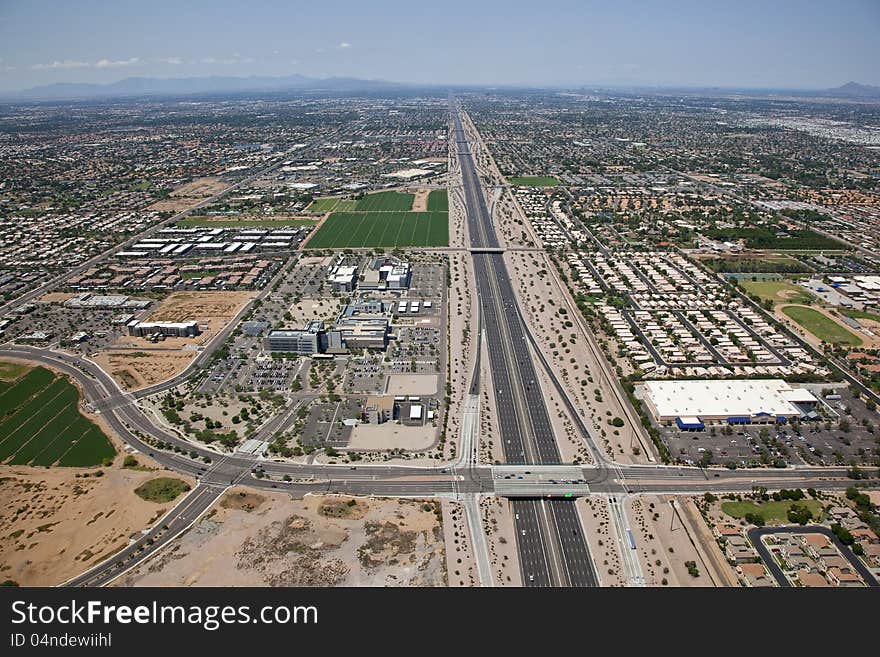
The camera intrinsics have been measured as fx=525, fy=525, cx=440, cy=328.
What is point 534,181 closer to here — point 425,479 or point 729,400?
point 729,400

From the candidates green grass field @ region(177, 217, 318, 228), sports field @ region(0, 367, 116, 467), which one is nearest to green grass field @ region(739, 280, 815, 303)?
green grass field @ region(177, 217, 318, 228)

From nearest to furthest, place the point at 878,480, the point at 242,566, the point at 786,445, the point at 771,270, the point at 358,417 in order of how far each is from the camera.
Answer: the point at 242,566 → the point at 878,480 → the point at 786,445 → the point at 358,417 → the point at 771,270

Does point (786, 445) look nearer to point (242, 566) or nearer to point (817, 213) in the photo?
point (242, 566)

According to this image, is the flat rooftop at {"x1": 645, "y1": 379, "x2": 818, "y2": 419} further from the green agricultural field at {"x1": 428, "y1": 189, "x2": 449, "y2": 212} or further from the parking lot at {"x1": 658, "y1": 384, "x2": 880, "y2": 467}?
the green agricultural field at {"x1": 428, "y1": 189, "x2": 449, "y2": 212}

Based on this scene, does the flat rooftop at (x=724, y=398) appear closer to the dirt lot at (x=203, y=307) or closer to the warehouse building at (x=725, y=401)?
the warehouse building at (x=725, y=401)

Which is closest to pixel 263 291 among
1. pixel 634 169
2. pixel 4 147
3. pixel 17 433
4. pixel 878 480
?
pixel 17 433

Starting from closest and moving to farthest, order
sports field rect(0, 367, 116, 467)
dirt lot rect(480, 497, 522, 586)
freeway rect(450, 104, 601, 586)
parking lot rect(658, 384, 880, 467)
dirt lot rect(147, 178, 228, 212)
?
1. dirt lot rect(480, 497, 522, 586)
2. freeway rect(450, 104, 601, 586)
3. parking lot rect(658, 384, 880, 467)
4. sports field rect(0, 367, 116, 467)
5. dirt lot rect(147, 178, 228, 212)

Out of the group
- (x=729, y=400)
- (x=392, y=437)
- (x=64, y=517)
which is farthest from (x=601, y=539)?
(x=64, y=517)

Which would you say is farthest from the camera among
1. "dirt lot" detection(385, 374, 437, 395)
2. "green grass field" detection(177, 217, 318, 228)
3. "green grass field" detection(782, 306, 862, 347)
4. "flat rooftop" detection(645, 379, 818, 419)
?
"green grass field" detection(177, 217, 318, 228)
